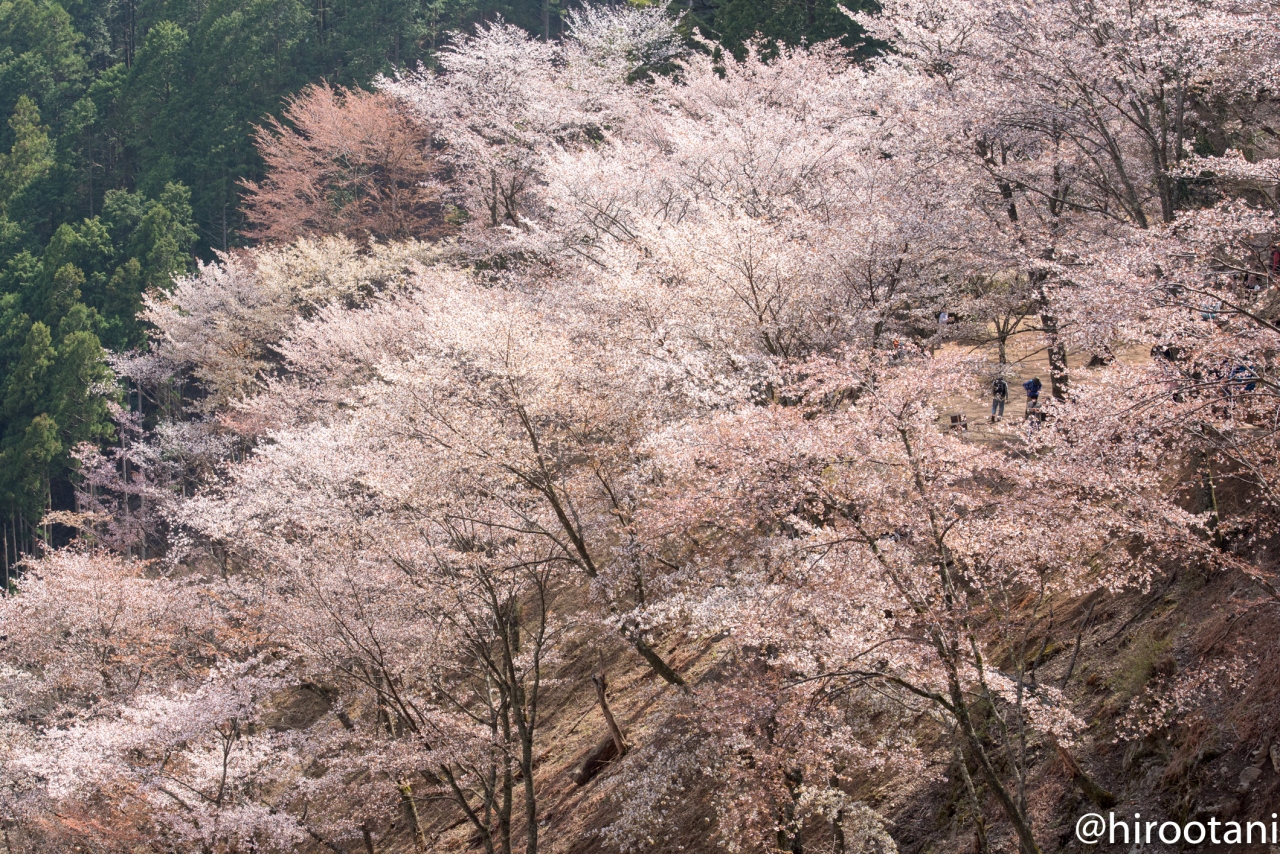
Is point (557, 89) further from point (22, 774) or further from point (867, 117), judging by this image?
point (22, 774)

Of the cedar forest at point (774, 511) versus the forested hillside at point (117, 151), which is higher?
the forested hillside at point (117, 151)

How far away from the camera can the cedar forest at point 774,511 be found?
7.56m

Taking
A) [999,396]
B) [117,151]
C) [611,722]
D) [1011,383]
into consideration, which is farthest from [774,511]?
[117,151]

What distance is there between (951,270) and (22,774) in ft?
54.1

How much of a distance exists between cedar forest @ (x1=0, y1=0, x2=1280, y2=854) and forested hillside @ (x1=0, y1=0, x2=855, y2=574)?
1707 centimetres

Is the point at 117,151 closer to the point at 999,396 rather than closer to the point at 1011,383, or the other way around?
the point at 1011,383

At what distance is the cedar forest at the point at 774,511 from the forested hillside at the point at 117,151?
56.0 ft

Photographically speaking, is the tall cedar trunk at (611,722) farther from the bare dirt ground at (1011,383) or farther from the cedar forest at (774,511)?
the bare dirt ground at (1011,383)

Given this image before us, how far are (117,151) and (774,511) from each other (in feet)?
170

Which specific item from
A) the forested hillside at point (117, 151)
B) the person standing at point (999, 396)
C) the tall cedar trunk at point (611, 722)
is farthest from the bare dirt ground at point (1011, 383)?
the forested hillside at point (117, 151)

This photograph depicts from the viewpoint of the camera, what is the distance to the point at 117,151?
4891 centimetres

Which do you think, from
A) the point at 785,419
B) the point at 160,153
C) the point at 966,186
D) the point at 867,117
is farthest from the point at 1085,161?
the point at 160,153

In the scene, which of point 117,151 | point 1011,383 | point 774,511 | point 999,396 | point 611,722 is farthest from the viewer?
point 117,151

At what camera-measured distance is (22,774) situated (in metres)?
15.3
